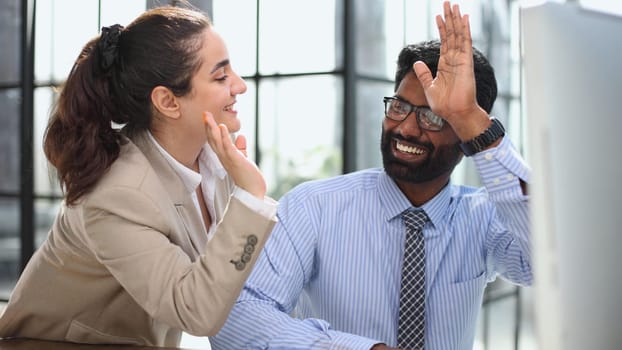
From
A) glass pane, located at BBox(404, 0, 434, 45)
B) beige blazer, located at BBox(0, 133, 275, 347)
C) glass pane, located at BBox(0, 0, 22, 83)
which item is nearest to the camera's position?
beige blazer, located at BBox(0, 133, 275, 347)

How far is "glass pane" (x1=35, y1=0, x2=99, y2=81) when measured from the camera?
218 inches

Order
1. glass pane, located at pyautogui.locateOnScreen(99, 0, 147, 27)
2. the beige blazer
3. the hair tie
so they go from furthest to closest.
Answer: glass pane, located at pyautogui.locateOnScreen(99, 0, 147, 27) → the hair tie → the beige blazer

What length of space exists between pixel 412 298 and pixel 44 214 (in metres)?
4.85

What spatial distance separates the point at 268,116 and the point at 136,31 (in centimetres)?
334

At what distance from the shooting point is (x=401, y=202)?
167 centimetres

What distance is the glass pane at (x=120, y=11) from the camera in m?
5.00

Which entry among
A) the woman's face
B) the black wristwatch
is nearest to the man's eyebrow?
the woman's face

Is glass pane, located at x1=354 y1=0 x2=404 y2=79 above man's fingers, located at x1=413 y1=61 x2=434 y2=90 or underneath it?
above

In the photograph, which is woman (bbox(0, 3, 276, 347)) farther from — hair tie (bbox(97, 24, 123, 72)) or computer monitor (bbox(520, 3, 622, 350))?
Result: computer monitor (bbox(520, 3, 622, 350))

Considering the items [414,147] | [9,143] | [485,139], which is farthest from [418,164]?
[9,143]

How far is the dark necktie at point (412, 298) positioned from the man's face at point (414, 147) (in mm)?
148

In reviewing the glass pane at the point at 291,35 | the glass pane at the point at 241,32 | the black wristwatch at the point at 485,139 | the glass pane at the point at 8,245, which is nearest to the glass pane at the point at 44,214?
the glass pane at the point at 8,245

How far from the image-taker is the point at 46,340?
1457 millimetres

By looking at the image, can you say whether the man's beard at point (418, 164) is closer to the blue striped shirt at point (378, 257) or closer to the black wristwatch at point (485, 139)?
the blue striped shirt at point (378, 257)
